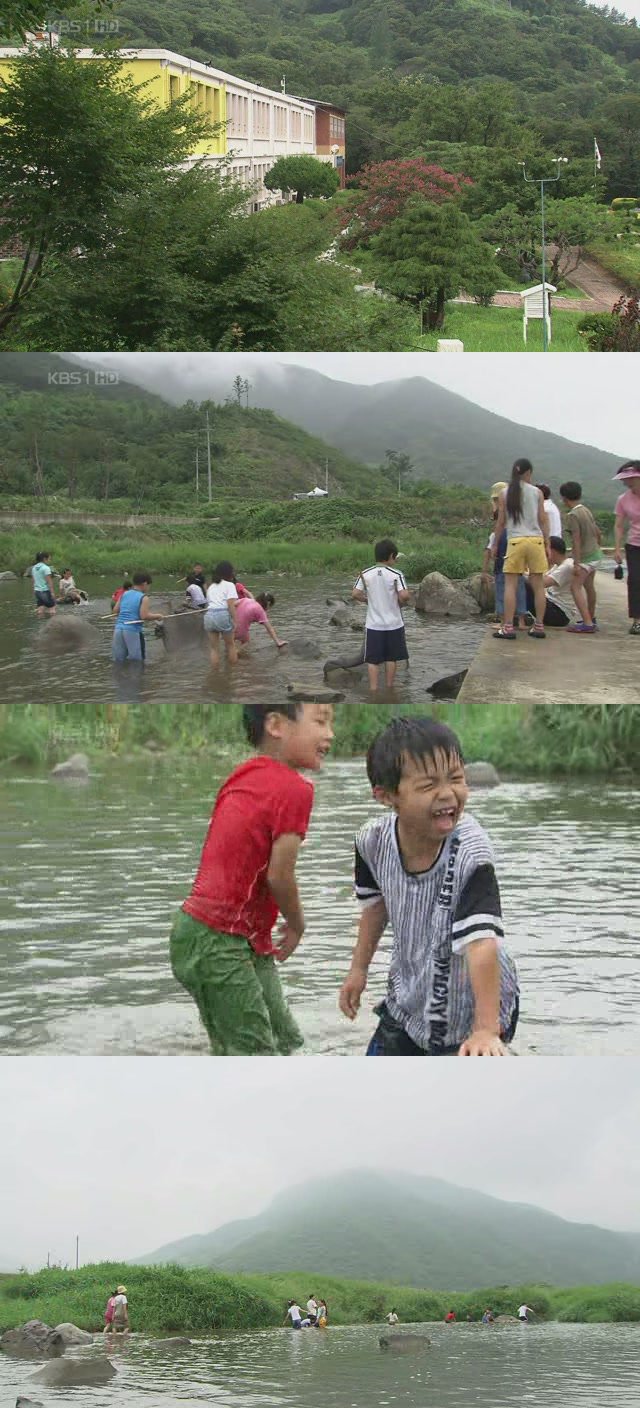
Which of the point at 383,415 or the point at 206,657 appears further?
the point at 383,415

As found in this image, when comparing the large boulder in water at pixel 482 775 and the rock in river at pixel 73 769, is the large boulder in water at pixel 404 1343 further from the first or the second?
the rock in river at pixel 73 769

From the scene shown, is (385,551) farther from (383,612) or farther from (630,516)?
(630,516)

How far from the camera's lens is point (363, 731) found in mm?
10602

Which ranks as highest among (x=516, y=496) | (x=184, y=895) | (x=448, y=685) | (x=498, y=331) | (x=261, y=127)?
(x=261, y=127)

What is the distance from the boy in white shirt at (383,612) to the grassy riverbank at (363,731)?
250mm

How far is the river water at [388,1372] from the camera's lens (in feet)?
17.6

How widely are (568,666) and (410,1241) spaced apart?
526 cm

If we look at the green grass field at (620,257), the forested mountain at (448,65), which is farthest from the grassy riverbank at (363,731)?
the forested mountain at (448,65)

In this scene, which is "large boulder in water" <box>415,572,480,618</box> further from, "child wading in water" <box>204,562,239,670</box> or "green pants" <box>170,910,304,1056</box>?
"green pants" <box>170,910,304,1056</box>

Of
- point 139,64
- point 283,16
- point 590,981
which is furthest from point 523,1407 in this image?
point 283,16

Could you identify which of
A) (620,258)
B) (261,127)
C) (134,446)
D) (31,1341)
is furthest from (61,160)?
(620,258)

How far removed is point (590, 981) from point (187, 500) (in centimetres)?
423

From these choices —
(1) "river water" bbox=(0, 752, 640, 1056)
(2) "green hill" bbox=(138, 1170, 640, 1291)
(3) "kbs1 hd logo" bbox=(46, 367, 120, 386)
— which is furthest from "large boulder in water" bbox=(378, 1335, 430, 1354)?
(3) "kbs1 hd logo" bbox=(46, 367, 120, 386)

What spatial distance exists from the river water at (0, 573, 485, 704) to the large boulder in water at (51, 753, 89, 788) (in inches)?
23.9
